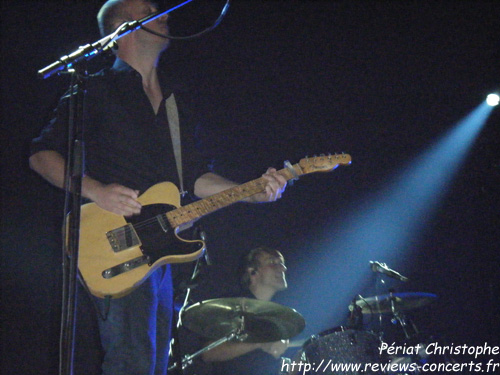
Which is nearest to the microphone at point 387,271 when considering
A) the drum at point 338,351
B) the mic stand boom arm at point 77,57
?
the drum at point 338,351

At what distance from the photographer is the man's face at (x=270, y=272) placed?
462 centimetres

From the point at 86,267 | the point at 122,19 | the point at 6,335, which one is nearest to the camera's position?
the point at 86,267

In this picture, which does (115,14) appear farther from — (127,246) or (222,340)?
(222,340)

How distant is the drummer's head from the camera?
464 cm

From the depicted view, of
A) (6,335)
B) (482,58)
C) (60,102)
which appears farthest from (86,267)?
(482,58)

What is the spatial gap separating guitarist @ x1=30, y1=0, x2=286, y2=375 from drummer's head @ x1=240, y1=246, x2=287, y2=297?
73.6 inches

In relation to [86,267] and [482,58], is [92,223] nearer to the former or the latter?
[86,267]

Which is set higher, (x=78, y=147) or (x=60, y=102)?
(x=60, y=102)

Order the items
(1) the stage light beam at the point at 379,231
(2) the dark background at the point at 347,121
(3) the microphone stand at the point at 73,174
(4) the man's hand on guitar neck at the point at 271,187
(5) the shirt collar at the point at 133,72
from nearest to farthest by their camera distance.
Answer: (3) the microphone stand at the point at 73,174 < (4) the man's hand on guitar neck at the point at 271,187 < (5) the shirt collar at the point at 133,72 < (2) the dark background at the point at 347,121 < (1) the stage light beam at the point at 379,231

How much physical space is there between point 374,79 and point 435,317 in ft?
9.11

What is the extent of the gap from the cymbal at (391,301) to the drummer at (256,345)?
844 mm

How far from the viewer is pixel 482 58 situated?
5555 millimetres

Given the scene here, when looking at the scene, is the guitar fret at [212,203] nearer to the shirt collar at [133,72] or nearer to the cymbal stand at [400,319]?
the shirt collar at [133,72]

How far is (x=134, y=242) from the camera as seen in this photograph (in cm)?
238
